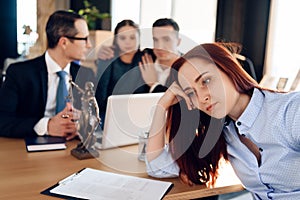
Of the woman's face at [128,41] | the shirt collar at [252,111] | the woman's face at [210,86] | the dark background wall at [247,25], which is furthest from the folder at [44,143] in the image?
the dark background wall at [247,25]

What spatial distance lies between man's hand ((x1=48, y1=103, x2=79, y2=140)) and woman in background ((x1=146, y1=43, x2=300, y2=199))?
1.48ft

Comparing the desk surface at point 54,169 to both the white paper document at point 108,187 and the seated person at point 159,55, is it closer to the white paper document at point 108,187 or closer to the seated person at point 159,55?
the white paper document at point 108,187

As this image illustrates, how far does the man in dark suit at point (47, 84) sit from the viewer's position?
168 cm

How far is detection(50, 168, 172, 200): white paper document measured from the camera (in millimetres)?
1129

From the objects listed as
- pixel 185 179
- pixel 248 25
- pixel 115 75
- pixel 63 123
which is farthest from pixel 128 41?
pixel 185 179

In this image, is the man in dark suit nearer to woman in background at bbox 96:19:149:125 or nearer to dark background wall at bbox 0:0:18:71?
woman in background at bbox 96:19:149:125

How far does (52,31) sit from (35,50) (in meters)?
2.72

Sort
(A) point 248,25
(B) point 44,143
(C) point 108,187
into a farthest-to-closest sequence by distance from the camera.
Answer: (A) point 248,25 → (B) point 44,143 → (C) point 108,187

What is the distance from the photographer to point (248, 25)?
11.6 ft

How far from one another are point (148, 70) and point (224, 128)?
4.58 feet

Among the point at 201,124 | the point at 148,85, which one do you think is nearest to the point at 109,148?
the point at 201,124

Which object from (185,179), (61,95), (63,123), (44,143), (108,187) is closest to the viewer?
(108,187)

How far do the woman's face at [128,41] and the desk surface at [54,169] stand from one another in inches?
44.7

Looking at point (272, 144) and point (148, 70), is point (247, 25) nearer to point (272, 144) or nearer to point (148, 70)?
point (148, 70)
